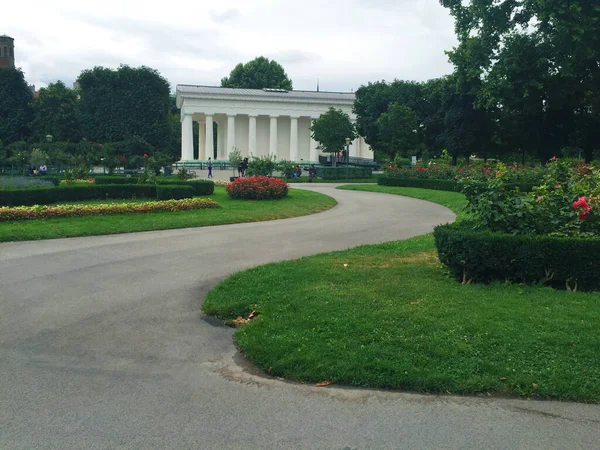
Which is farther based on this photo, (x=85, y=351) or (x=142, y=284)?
(x=142, y=284)

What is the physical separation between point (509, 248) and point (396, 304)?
212cm

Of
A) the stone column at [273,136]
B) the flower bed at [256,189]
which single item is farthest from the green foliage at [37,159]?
the stone column at [273,136]

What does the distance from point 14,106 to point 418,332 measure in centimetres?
6709

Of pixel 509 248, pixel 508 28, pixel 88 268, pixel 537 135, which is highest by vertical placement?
pixel 508 28

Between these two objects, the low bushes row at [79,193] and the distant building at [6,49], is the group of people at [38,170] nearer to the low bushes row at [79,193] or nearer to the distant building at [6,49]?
the low bushes row at [79,193]

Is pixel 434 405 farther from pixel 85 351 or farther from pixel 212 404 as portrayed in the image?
pixel 85 351

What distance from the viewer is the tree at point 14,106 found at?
61562mm

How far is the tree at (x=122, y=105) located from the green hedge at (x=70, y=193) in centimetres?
4220

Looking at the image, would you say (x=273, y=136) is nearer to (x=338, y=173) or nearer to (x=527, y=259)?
(x=338, y=173)

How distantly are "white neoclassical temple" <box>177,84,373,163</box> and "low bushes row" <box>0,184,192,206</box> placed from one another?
45414 millimetres

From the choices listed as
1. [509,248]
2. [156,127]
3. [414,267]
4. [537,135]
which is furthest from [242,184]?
[156,127]

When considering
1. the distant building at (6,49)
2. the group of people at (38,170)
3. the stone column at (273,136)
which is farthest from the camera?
the distant building at (6,49)

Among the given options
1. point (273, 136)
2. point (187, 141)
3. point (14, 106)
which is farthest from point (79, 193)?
point (273, 136)

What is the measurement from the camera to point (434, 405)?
4.80 metres
